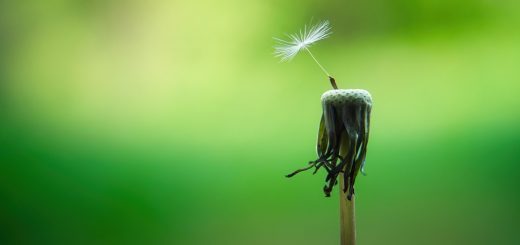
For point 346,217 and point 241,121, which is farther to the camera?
point 241,121

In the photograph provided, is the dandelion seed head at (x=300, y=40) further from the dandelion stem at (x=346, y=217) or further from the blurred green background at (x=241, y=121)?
the dandelion stem at (x=346, y=217)

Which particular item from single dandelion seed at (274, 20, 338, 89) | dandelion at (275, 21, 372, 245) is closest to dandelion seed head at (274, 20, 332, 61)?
single dandelion seed at (274, 20, 338, 89)

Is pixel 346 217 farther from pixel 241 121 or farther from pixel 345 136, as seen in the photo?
pixel 241 121

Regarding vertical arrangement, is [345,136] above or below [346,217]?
above

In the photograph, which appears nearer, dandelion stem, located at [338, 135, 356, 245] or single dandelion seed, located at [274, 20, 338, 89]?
dandelion stem, located at [338, 135, 356, 245]

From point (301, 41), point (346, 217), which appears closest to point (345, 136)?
point (346, 217)

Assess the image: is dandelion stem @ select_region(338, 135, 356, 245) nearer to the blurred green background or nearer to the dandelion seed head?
the blurred green background

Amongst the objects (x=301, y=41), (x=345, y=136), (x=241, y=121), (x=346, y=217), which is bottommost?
(x=346, y=217)

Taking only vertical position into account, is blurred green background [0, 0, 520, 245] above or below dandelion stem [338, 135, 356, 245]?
above
